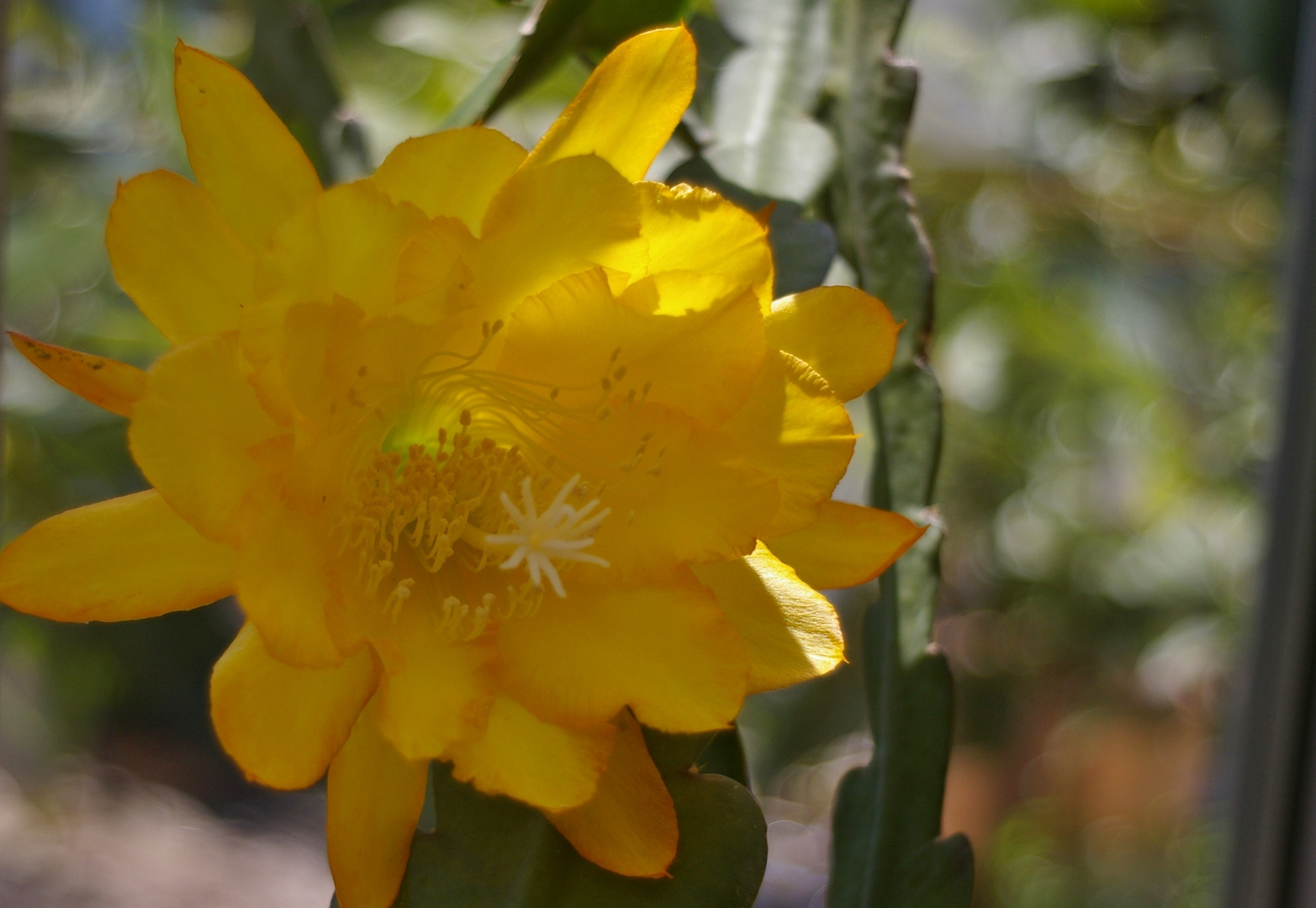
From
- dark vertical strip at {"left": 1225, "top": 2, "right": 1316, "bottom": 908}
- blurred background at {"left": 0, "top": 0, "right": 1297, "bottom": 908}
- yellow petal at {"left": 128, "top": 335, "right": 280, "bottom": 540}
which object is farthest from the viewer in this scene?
blurred background at {"left": 0, "top": 0, "right": 1297, "bottom": 908}

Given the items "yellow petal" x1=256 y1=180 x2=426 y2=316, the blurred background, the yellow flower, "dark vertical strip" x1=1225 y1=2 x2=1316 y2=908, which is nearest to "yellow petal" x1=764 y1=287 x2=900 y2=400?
the yellow flower

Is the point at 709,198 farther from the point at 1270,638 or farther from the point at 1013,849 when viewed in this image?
the point at 1013,849

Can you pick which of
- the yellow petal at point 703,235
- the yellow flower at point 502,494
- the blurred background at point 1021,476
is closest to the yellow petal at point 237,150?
the yellow flower at point 502,494

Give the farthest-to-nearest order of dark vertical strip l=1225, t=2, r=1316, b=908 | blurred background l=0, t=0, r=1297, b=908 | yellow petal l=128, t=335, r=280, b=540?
blurred background l=0, t=0, r=1297, b=908 → dark vertical strip l=1225, t=2, r=1316, b=908 → yellow petal l=128, t=335, r=280, b=540

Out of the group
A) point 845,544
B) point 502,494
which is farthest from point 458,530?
point 845,544

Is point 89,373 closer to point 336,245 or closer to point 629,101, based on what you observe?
point 336,245

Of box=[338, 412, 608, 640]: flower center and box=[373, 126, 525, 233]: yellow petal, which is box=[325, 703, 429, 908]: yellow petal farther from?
box=[373, 126, 525, 233]: yellow petal

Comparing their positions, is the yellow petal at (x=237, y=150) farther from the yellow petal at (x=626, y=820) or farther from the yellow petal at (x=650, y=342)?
the yellow petal at (x=626, y=820)
